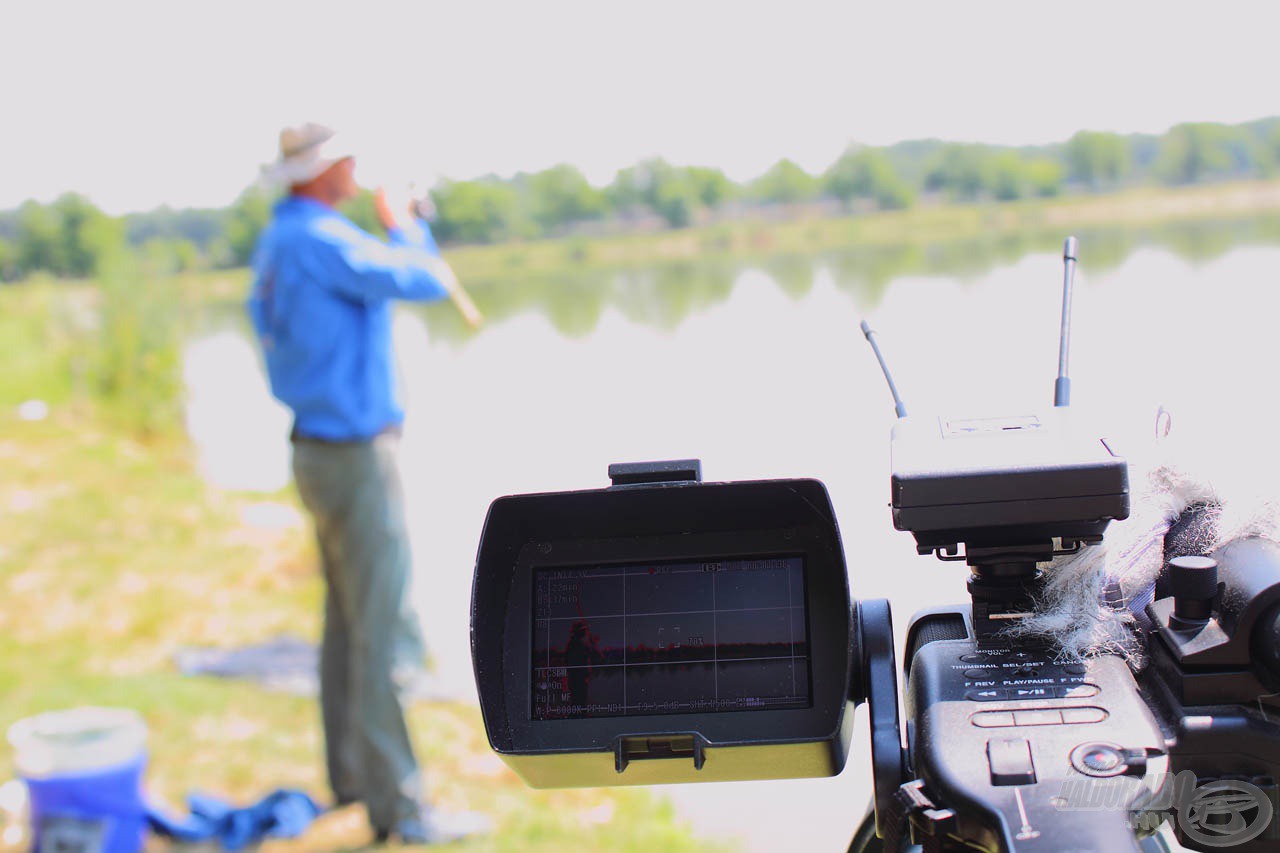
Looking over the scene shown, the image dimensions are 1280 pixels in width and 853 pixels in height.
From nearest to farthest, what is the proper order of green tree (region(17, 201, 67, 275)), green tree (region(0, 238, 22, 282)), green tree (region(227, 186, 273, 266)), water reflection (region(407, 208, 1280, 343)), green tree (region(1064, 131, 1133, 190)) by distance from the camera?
green tree (region(1064, 131, 1133, 190)), water reflection (region(407, 208, 1280, 343)), green tree (region(227, 186, 273, 266)), green tree (region(17, 201, 67, 275)), green tree (region(0, 238, 22, 282))

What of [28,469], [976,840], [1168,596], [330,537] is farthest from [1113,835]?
[28,469]

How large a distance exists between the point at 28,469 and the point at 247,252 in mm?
3584

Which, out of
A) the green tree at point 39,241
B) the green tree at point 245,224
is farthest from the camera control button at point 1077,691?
the green tree at point 39,241

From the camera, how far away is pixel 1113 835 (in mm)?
688

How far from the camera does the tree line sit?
3.32 meters

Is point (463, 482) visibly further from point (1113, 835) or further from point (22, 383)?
point (1113, 835)

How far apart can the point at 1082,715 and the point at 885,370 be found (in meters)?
0.35

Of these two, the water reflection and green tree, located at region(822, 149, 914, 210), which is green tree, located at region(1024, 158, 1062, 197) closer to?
the water reflection

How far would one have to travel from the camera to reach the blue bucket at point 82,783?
3018 millimetres

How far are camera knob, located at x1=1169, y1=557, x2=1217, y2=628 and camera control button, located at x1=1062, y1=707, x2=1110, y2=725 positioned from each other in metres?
0.09

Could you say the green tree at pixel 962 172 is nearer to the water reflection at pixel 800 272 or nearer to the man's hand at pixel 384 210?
the water reflection at pixel 800 272

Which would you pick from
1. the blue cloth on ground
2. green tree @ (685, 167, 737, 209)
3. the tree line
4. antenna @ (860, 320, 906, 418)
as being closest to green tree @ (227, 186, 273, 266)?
the tree line

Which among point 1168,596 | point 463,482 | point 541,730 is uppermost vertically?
point 1168,596

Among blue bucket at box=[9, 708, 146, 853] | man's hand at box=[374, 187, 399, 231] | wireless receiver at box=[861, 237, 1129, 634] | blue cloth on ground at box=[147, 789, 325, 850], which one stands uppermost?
man's hand at box=[374, 187, 399, 231]
